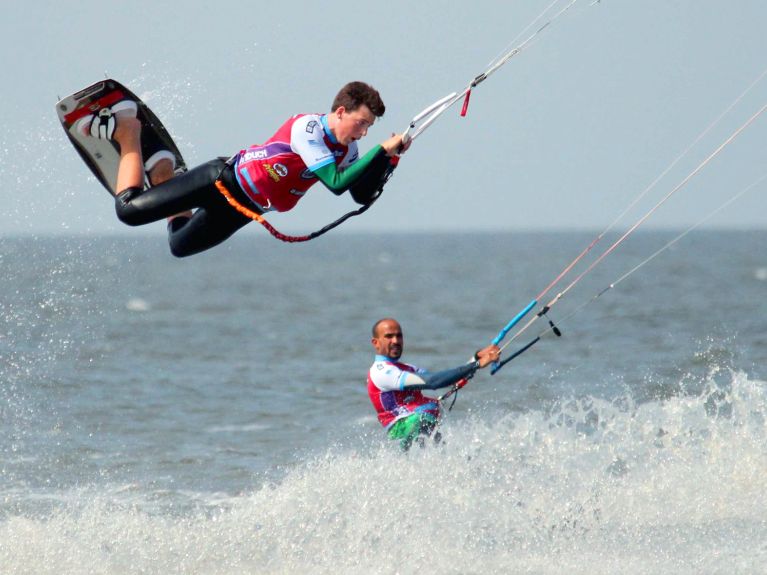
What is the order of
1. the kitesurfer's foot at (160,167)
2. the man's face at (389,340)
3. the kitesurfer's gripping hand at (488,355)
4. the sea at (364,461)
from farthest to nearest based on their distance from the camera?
the man's face at (389,340) → the kitesurfer's foot at (160,167) → the sea at (364,461) → the kitesurfer's gripping hand at (488,355)

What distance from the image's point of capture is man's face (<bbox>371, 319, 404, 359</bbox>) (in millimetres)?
8211

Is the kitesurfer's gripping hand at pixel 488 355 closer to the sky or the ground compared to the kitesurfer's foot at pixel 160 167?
closer to the ground

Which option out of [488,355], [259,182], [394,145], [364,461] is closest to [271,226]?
[259,182]

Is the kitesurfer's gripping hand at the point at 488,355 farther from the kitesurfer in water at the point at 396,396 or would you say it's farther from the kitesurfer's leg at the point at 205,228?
the kitesurfer's leg at the point at 205,228

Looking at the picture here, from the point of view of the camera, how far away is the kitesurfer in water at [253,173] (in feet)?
21.5

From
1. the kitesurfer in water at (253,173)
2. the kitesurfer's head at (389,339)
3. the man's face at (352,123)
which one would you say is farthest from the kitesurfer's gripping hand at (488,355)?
the man's face at (352,123)

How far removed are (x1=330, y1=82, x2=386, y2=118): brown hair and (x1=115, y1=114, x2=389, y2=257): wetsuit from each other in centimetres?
17

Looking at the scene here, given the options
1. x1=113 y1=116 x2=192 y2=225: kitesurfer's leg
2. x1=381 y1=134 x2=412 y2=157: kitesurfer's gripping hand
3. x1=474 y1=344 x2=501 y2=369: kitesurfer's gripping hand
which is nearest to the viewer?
x1=381 y1=134 x2=412 y2=157: kitesurfer's gripping hand

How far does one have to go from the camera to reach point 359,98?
6543mm

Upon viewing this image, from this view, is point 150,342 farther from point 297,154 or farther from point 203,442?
point 297,154

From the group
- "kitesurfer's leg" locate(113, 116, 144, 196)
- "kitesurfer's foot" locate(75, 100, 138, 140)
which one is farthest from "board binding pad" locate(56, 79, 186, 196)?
"kitesurfer's leg" locate(113, 116, 144, 196)

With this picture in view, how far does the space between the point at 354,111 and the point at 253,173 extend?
721 millimetres

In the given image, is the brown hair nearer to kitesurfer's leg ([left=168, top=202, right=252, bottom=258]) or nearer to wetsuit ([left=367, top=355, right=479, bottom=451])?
kitesurfer's leg ([left=168, top=202, right=252, bottom=258])

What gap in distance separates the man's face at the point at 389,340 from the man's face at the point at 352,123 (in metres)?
1.89
